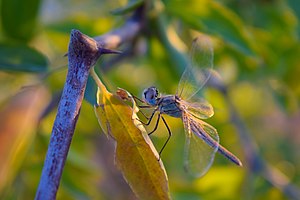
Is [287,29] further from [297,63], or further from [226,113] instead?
[226,113]

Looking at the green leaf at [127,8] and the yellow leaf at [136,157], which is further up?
the green leaf at [127,8]

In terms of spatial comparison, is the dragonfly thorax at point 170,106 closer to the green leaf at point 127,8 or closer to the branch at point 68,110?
the green leaf at point 127,8

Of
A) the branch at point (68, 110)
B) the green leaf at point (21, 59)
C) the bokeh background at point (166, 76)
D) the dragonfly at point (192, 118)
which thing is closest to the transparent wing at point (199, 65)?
the dragonfly at point (192, 118)

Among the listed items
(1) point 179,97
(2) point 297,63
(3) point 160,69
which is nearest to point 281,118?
(2) point 297,63

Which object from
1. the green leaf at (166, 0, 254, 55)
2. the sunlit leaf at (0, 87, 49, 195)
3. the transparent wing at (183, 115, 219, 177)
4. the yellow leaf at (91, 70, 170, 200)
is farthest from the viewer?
the sunlit leaf at (0, 87, 49, 195)

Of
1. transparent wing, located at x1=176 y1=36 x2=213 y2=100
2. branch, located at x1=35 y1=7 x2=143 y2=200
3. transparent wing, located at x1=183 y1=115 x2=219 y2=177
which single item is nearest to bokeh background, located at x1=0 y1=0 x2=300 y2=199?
transparent wing, located at x1=176 y1=36 x2=213 y2=100

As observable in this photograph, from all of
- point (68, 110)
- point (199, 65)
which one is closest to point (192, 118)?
point (199, 65)

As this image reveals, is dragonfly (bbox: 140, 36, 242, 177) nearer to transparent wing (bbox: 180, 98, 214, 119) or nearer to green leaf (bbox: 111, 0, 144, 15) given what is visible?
transparent wing (bbox: 180, 98, 214, 119)
